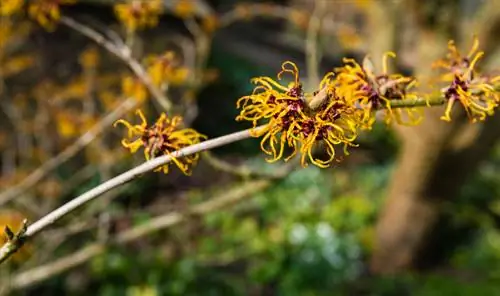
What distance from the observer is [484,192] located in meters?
5.75

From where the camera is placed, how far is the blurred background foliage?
13.0 feet

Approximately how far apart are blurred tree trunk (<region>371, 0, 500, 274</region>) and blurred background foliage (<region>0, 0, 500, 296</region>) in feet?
0.36

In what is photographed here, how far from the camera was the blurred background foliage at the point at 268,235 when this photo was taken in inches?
156

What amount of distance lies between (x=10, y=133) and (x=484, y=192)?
3.65 meters

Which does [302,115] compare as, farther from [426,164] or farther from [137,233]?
[426,164]

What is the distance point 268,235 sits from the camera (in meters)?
4.87

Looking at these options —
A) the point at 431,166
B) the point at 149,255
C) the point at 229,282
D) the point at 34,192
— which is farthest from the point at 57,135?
the point at 431,166

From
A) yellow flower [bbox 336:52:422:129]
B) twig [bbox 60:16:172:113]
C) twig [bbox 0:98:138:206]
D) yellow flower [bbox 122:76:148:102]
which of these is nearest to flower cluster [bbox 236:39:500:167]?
yellow flower [bbox 336:52:422:129]

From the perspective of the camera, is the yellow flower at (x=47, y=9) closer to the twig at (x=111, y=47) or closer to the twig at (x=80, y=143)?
the twig at (x=111, y=47)

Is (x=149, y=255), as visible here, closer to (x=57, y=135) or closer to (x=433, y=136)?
(x=57, y=135)

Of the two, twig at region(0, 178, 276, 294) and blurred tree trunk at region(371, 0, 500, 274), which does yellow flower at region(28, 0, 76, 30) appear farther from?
blurred tree trunk at region(371, 0, 500, 274)

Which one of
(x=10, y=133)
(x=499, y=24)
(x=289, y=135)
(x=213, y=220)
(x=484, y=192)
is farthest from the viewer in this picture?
(x=484, y=192)

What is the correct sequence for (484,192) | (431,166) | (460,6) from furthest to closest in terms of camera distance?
1. (484,192)
2. (431,166)
3. (460,6)

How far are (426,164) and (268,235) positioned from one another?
126cm
